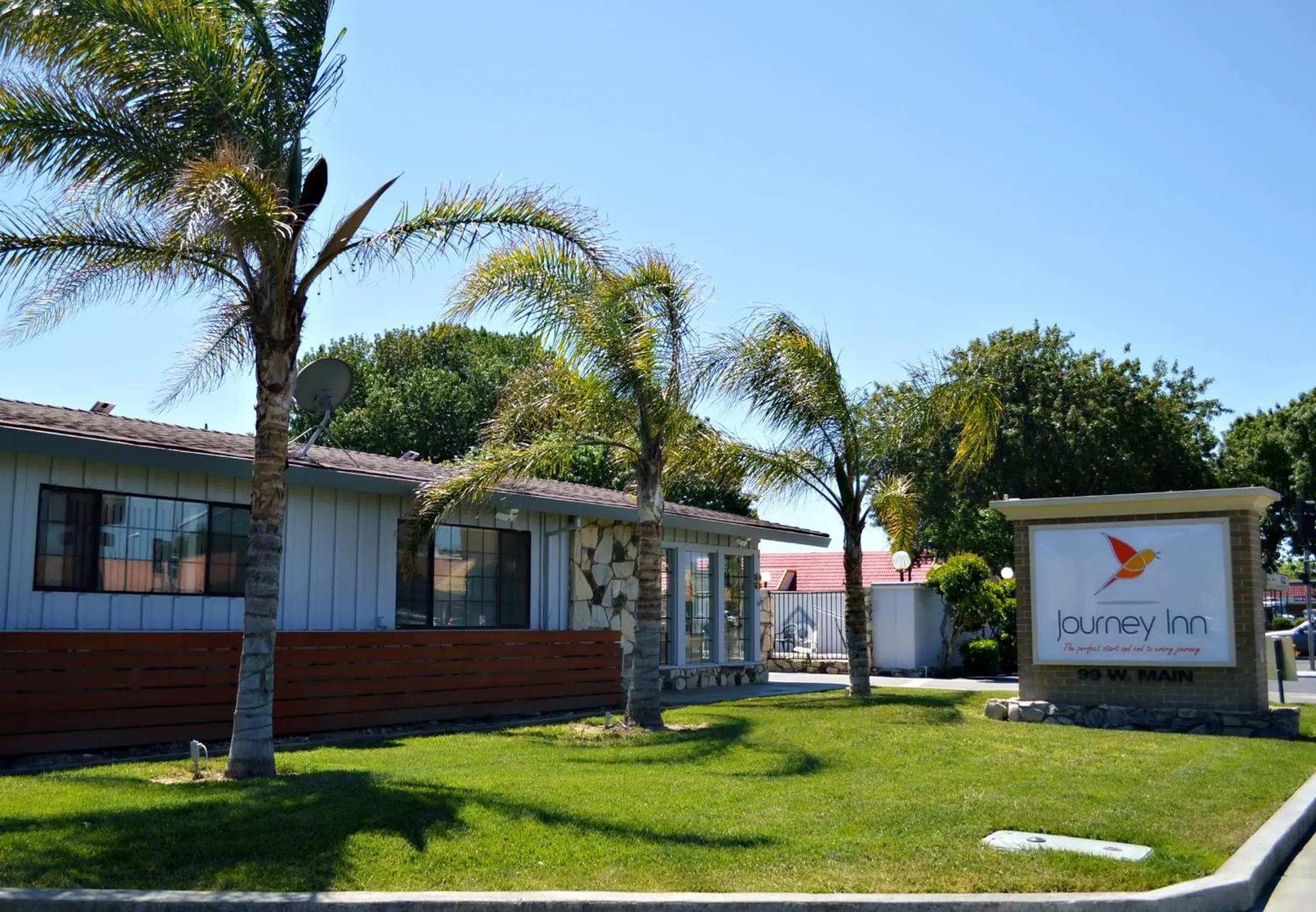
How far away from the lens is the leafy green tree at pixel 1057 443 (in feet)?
107

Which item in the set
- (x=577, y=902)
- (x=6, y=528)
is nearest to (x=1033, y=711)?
(x=577, y=902)

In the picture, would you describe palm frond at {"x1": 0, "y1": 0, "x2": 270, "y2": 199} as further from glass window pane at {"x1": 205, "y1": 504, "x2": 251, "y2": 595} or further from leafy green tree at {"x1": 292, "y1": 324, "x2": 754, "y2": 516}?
leafy green tree at {"x1": 292, "y1": 324, "x2": 754, "y2": 516}

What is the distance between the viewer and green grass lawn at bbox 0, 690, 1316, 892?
259 inches

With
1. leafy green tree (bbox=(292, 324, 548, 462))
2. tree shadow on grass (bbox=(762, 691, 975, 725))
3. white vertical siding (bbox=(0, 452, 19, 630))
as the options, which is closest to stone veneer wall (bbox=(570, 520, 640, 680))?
tree shadow on grass (bbox=(762, 691, 975, 725))

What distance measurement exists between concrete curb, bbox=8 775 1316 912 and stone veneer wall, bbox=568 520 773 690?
466 inches

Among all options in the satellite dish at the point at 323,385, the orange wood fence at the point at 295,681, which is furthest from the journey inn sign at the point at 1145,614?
the satellite dish at the point at 323,385

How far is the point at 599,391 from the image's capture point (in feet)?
44.2

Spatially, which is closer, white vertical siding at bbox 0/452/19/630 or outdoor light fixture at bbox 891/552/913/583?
white vertical siding at bbox 0/452/19/630

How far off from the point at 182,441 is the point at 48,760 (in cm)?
350

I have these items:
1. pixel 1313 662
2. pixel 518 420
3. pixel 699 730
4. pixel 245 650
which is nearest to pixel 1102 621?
pixel 699 730

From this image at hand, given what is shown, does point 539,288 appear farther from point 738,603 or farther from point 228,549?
point 738,603

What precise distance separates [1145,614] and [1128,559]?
0.68 metres

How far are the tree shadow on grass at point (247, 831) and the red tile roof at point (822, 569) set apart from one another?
3161cm

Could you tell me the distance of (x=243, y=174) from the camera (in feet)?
28.9
